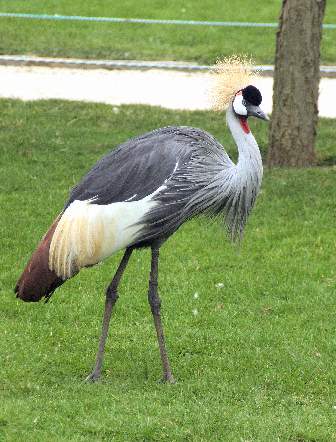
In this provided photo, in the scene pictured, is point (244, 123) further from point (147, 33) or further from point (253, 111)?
point (147, 33)

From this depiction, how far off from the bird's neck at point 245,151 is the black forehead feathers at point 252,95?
116 mm

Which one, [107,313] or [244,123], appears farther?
[107,313]

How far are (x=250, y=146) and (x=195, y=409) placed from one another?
1582 mm

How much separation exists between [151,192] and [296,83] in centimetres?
483

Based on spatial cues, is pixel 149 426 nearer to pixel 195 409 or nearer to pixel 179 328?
pixel 195 409

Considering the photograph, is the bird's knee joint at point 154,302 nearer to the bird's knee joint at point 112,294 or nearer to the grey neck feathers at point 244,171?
the bird's knee joint at point 112,294

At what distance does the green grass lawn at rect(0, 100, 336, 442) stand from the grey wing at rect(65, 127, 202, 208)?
832 millimetres

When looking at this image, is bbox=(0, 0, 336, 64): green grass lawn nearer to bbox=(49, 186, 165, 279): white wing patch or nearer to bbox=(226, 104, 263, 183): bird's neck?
bbox=(226, 104, 263, 183): bird's neck

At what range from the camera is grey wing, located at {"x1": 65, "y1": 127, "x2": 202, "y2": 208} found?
6.48 metres

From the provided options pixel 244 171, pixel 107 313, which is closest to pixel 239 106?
pixel 244 171

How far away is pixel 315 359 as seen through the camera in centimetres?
705

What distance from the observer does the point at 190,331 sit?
7.53 meters

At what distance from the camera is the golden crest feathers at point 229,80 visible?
21.7 feet

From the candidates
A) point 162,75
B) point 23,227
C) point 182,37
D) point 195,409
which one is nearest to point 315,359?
point 195,409
